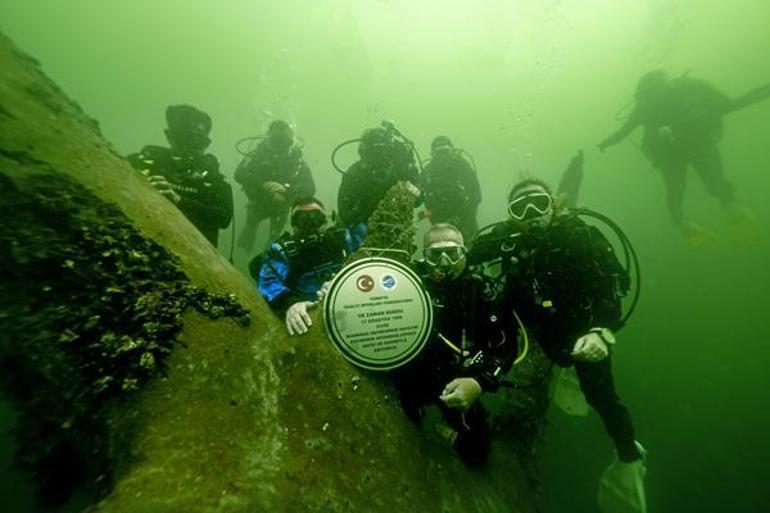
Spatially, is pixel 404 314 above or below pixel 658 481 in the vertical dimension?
above

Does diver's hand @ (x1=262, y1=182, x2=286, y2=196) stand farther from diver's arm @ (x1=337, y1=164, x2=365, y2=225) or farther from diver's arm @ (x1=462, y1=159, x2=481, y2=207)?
diver's arm @ (x1=462, y1=159, x2=481, y2=207)

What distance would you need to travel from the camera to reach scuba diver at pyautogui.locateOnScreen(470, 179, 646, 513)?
4.30 m

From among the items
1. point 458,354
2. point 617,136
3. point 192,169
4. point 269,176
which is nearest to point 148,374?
point 458,354

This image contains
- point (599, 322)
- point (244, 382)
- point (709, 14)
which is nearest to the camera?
point (244, 382)

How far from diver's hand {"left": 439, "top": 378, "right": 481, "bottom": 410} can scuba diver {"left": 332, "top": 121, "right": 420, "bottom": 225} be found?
3123mm

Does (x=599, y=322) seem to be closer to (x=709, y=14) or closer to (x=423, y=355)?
(x=423, y=355)

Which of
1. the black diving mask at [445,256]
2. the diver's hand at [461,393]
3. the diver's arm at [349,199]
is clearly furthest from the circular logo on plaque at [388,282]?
the diver's arm at [349,199]

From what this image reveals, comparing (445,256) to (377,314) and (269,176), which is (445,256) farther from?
(269,176)

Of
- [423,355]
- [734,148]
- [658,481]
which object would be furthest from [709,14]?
[423,355]

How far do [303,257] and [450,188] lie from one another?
477cm

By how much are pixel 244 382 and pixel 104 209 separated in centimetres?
121

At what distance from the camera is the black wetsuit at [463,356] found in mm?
3553

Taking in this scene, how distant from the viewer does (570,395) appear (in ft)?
18.5

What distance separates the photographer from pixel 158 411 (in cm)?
188
